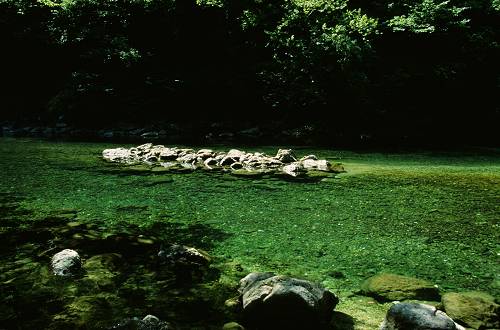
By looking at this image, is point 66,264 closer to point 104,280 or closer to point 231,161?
point 104,280

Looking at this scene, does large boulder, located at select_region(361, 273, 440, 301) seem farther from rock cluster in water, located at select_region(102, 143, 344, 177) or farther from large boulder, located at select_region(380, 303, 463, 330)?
rock cluster in water, located at select_region(102, 143, 344, 177)

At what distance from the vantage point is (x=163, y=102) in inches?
1314

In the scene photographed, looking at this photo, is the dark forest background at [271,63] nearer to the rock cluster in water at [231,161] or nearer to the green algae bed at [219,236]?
the rock cluster in water at [231,161]

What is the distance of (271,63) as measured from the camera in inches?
1183

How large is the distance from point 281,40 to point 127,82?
43.5 feet

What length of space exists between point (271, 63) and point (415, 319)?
1084 inches

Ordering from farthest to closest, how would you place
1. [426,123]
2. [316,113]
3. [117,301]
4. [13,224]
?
1. [426,123]
2. [316,113]
3. [13,224]
4. [117,301]

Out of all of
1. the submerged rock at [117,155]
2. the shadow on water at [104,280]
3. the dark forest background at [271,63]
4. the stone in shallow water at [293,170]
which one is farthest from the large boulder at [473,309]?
the dark forest background at [271,63]

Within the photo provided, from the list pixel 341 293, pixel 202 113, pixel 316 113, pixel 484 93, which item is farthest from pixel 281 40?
pixel 341 293

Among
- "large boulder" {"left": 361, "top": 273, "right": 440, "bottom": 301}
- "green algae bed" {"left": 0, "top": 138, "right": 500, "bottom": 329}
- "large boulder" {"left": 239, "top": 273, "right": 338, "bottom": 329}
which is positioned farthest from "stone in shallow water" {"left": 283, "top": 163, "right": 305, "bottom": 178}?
"large boulder" {"left": 239, "top": 273, "right": 338, "bottom": 329}

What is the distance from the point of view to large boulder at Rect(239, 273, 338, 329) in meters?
4.45

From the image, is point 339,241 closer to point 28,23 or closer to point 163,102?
point 163,102

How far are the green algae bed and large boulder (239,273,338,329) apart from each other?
1.01ft

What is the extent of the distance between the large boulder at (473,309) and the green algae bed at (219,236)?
60cm
